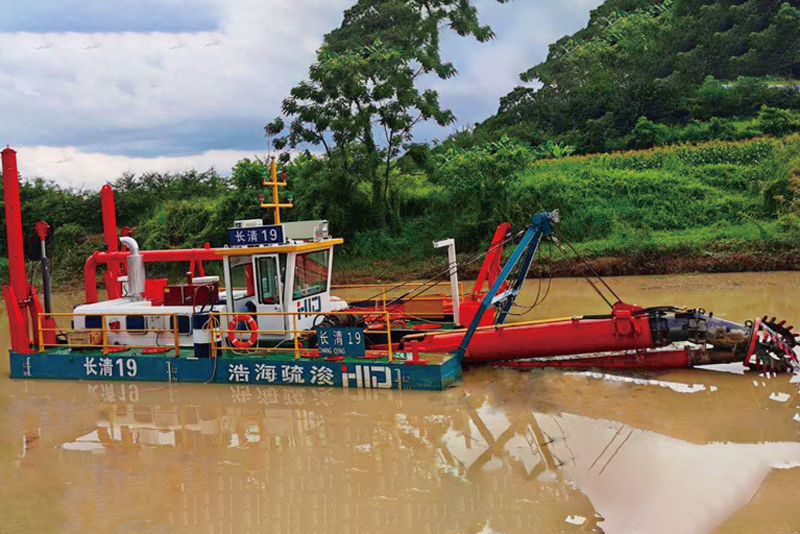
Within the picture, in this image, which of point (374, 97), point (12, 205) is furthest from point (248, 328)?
point (374, 97)

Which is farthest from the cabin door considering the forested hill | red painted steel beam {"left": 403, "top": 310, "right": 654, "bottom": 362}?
the forested hill

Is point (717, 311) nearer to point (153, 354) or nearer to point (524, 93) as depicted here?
point (153, 354)

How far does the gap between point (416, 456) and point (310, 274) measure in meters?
Result: 5.02

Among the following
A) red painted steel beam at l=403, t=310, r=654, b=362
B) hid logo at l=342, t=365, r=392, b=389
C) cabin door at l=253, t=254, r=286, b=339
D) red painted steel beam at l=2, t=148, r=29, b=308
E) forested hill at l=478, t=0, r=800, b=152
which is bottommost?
hid logo at l=342, t=365, r=392, b=389

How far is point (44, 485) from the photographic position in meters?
8.06

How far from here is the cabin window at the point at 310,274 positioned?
1219 centimetres

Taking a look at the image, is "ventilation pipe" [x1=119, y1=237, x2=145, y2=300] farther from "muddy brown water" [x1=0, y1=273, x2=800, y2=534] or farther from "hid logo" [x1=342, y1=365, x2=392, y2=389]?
"hid logo" [x1=342, y1=365, x2=392, y2=389]

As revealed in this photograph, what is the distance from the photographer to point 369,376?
11.0 m

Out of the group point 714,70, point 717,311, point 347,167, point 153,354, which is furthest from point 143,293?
point 714,70

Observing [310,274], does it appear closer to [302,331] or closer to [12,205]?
[302,331]

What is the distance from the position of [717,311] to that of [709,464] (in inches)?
350

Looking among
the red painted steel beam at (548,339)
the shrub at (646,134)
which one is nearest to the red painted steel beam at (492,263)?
the red painted steel beam at (548,339)

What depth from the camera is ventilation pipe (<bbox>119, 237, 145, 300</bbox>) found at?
1350 cm

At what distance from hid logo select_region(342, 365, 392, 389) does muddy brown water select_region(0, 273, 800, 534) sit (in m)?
0.23
